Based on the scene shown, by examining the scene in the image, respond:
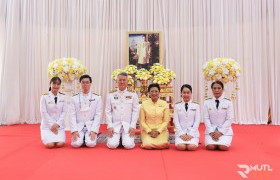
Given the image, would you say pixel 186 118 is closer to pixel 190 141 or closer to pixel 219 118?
pixel 190 141

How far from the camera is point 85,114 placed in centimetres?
462

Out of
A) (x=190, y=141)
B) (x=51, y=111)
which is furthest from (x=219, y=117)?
(x=51, y=111)

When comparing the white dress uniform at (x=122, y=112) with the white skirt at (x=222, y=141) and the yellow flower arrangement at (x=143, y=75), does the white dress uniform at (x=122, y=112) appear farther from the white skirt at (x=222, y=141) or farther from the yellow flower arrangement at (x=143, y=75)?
the yellow flower arrangement at (x=143, y=75)

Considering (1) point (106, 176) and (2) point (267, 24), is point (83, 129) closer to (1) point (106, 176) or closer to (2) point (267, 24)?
(1) point (106, 176)

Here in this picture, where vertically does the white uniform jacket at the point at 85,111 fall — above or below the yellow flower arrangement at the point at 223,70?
below

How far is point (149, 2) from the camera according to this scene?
7500mm

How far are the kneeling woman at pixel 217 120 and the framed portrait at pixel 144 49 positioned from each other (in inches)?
115

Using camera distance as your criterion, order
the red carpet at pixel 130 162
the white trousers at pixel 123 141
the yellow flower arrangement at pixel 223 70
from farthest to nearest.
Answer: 1. the yellow flower arrangement at pixel 223 70
2. the white trousers at pixel 123 141
3. the red carpet at pixel 130 162

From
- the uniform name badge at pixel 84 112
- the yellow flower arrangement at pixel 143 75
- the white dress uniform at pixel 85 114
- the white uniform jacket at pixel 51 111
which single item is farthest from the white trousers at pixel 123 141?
the yellow flower arrangement at pixel 143 75

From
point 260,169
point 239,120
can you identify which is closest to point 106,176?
point 260,169

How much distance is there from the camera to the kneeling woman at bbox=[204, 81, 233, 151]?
14.0 feet

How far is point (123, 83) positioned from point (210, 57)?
140 inches

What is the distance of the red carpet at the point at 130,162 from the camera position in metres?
2.98

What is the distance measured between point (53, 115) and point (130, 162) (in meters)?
1.73
